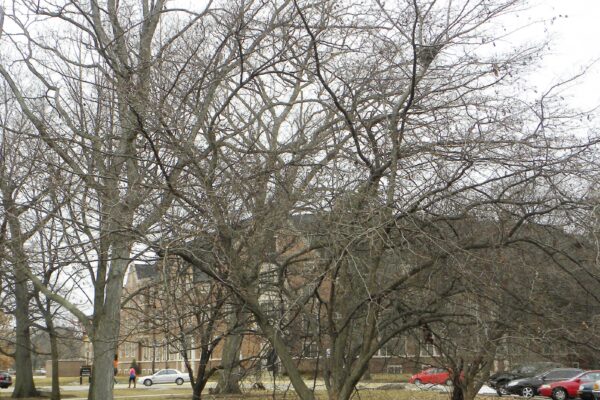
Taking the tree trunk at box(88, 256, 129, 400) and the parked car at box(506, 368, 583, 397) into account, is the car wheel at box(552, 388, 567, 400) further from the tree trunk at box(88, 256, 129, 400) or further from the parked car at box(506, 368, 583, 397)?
the tree trunk at box(88, 256, 129, 400)

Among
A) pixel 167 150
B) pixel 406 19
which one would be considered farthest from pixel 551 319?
pixel 167 150

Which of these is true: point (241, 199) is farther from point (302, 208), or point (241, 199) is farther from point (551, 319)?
point (551, 319)

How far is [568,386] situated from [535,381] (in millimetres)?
3310

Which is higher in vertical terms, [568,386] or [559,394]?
[568,386]

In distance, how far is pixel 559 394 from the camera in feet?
97.1

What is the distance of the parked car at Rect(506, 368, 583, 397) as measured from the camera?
102ft

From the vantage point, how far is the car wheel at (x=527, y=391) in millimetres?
31953

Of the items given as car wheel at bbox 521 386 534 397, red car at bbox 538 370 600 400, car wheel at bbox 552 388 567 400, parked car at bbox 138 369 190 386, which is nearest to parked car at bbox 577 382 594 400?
red car at bbox 538 370 600 400

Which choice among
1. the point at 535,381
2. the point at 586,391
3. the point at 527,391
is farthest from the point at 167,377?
the point at 586,391

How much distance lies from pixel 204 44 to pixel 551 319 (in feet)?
19.1

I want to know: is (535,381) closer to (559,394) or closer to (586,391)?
(559,394)

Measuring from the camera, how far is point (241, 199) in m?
8.38

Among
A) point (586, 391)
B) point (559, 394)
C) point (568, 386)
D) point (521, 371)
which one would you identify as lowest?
point (559, 394)

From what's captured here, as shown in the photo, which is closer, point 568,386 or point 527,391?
point 568,386
